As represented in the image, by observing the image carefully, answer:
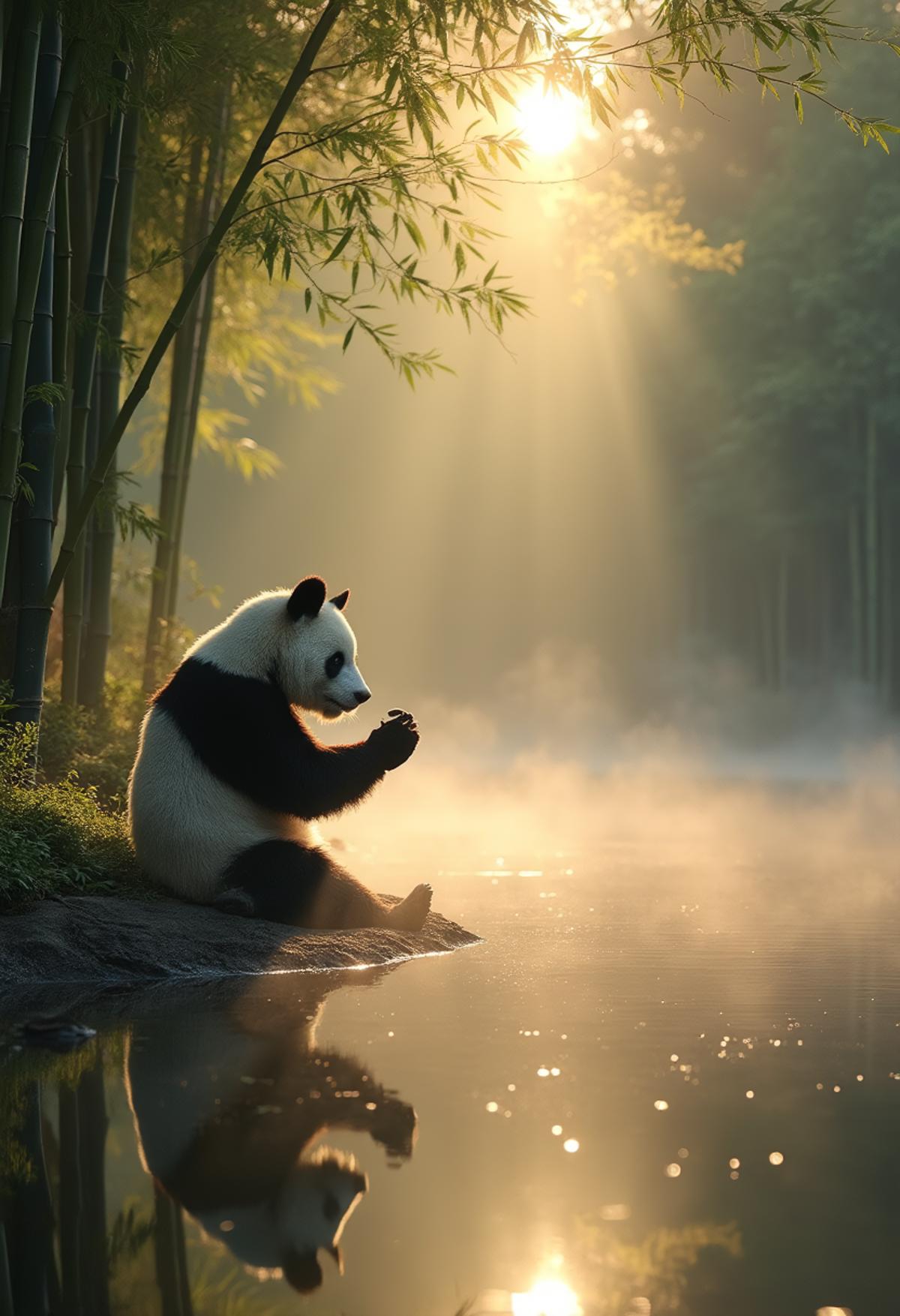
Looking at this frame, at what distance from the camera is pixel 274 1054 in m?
2.88

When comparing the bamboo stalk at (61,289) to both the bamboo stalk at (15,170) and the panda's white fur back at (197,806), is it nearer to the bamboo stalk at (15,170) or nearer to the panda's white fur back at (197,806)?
the bamboo stalk at (15,170)

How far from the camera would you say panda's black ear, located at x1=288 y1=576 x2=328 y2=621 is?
4199 mm

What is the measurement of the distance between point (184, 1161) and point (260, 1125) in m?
0.21

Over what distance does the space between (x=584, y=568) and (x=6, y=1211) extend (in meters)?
25.1

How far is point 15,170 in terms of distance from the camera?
14.3 feet

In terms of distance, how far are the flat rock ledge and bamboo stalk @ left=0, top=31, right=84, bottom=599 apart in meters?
1.14

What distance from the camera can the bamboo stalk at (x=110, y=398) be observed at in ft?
18.5

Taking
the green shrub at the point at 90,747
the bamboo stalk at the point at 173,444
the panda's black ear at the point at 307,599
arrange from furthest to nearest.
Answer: the bamboo stalk at the point at 173,444, the green shrub at the point at 90,747, the panda's black ear at the point at 307,599

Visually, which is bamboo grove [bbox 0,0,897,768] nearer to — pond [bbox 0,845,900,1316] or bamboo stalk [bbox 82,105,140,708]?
bamboo stalk [bbox 82,105,140,708]

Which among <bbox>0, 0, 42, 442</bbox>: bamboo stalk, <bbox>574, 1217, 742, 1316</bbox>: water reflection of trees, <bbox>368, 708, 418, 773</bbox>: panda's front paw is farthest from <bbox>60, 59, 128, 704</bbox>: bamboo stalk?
<bbox>574, 1217, 742, 1316</bbox>: water reflection of trees

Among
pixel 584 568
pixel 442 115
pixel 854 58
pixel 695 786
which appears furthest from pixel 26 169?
pixel 584 568

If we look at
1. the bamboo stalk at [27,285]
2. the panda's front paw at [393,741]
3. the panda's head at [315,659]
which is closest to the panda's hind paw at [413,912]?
the panda's front paw at [393,741]

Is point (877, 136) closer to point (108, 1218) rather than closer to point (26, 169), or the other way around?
point (26, 169)

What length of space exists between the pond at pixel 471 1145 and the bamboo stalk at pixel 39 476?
1.51 metres
